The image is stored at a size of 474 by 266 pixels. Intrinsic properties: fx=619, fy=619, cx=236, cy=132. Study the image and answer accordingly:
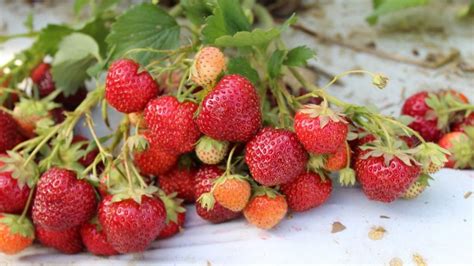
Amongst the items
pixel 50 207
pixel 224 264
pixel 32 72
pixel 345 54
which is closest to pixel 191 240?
pixel 224 264

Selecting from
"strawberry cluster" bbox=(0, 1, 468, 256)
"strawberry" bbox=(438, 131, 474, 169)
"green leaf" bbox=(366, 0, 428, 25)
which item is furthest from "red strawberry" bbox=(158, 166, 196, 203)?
"green leaf" bbox=(366, 0, 428, 25)

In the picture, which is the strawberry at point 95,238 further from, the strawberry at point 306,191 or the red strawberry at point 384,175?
the red strawberry at point 384,175

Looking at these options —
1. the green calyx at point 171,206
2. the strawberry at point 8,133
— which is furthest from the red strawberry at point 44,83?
the green calyx at point 171,206

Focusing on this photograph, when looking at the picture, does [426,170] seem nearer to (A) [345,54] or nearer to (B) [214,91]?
(B) [214,91]

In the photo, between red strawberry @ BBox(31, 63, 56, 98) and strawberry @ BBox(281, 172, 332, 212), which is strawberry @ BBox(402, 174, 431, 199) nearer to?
strawberry @ BBox(281, 172, 332, 212)

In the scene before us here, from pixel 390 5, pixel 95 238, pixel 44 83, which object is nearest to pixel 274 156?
pixel 95 238
